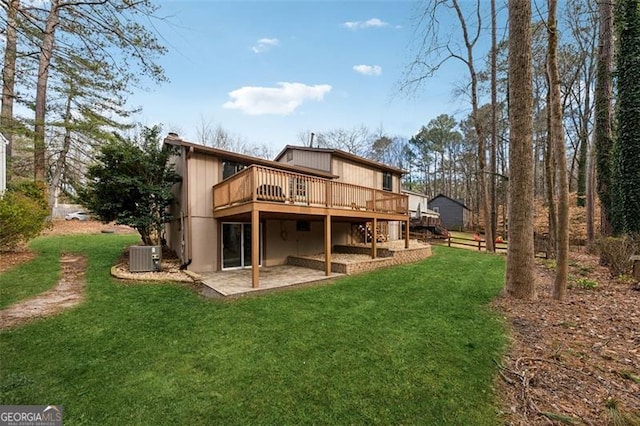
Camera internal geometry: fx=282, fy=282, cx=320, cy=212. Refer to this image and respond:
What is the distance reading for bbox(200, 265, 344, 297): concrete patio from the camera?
6.76 meters

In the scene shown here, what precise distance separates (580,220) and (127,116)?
28249mm

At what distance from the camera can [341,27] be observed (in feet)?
34.9

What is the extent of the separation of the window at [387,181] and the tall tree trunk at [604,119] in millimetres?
8732

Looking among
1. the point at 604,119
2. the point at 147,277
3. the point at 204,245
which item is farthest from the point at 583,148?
the point at 147,277

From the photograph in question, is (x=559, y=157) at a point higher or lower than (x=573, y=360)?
higher

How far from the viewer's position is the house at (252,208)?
770 cm

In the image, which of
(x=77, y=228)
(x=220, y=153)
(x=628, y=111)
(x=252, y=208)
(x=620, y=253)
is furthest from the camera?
(x=77, y=228)

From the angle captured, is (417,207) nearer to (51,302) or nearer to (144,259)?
(144,259)

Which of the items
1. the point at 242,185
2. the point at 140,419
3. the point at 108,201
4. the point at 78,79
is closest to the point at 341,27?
the point at 242,185

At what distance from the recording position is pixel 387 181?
54.1 ft

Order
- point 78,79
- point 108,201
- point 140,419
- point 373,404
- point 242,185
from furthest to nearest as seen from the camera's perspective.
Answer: point 108,201
point 242,185
point 78,79
point 373,404
point 140,419

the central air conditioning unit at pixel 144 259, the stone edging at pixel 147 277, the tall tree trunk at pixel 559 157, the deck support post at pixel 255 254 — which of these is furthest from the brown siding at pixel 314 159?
the tall tree trunk at pixel 559 157

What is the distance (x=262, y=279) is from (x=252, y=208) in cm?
216

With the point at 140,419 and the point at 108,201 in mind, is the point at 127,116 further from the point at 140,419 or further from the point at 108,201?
the point at 140,419
